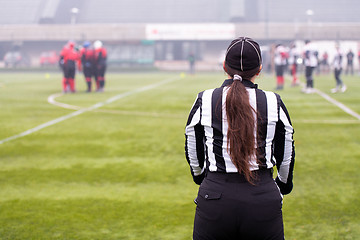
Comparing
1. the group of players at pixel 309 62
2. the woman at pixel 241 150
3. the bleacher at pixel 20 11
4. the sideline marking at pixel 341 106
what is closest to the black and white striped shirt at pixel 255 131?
the woman at pixel 241 150

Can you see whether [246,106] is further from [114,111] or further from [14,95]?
[14,95]

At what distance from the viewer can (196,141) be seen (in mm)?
2934

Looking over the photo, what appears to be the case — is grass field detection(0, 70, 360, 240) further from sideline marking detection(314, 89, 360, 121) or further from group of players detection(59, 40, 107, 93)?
group of players detection(59, 40, 107, 93)

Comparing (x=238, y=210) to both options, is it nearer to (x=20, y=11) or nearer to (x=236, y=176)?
(x=236, y=176)

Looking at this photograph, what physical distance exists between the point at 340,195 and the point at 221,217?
383 cm

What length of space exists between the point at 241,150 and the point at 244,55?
51 centimetres

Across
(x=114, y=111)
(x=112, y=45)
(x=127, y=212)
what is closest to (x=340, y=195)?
(x=127, y=212)

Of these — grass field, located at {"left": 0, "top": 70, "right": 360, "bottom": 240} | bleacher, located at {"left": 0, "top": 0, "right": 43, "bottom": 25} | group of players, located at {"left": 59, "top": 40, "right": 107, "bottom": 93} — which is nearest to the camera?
grass field, located at {"left": 0, "top": 70, "right": 360, "bottom": 240}

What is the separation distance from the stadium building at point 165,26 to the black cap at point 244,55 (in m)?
47.6

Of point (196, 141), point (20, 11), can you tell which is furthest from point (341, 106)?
point (20, 11)

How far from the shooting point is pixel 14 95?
65.0 feet

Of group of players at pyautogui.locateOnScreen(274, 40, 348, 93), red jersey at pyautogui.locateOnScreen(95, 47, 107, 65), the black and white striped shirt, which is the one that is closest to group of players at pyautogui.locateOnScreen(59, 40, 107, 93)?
red jersey at pyautogui.locateOnScreen(95, 47, 107, 65)

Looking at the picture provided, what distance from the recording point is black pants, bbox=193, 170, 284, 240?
2693 millimetres

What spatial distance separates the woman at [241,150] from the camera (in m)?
2.70
